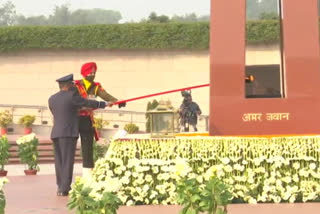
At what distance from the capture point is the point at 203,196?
738 centimetres

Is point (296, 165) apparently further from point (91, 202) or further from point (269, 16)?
point (269, 16)

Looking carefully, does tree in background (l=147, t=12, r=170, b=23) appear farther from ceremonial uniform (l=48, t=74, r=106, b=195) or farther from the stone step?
ceremonial uniform (l=48, t=74, r=106, b=195)

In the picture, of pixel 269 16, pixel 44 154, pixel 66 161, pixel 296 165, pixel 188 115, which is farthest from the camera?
pixel 269 16

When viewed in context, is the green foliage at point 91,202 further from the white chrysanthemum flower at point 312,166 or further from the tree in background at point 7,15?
the tree in background at point 7,15

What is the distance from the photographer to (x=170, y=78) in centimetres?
4000

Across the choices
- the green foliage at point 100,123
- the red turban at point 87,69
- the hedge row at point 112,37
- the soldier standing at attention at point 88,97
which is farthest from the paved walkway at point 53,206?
the hedge row at point 112,37

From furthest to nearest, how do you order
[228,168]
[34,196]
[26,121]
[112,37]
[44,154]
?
[112,37] → [26,121] → [44,154] → [34,196] → [228,168]

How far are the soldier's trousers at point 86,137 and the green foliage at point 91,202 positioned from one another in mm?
4604

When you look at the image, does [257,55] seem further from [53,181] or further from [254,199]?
[254,199]

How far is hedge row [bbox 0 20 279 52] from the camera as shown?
39469 millimetres

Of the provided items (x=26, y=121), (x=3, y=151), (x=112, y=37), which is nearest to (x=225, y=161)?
(x=3, y=151)

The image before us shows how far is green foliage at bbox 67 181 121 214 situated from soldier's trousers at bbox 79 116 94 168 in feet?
15.1

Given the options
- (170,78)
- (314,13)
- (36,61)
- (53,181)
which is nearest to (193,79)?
(170,78)

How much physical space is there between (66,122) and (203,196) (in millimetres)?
4559
